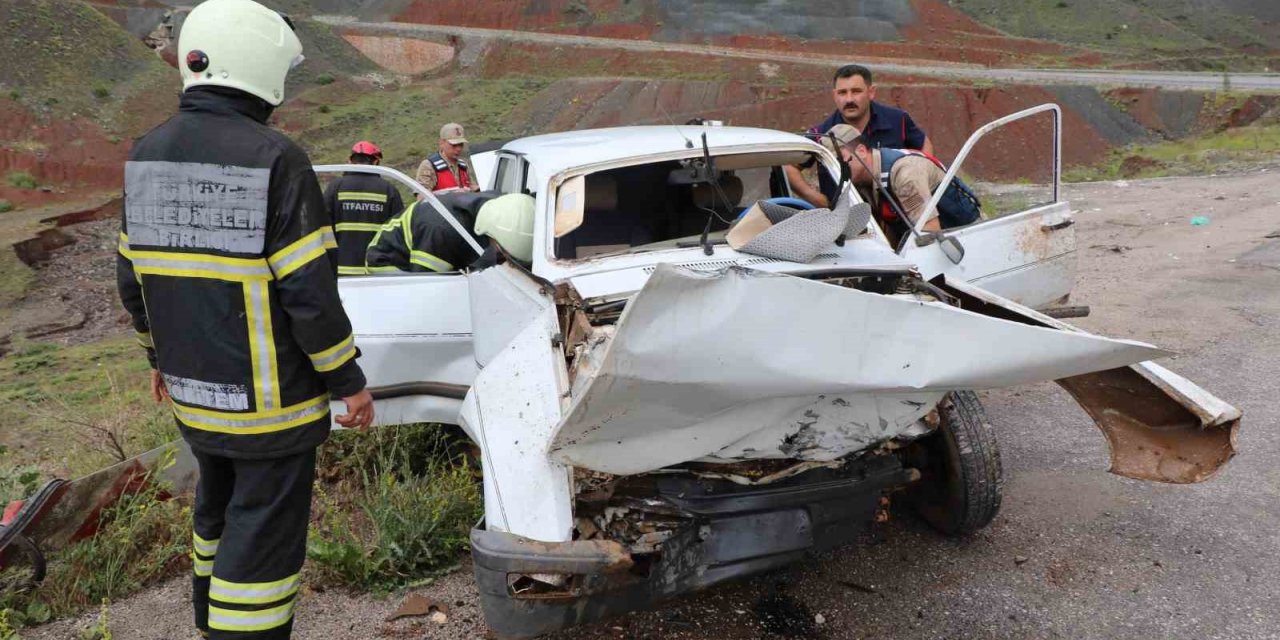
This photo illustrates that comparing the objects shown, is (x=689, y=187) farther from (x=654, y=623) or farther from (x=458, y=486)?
(x=654, y=623)

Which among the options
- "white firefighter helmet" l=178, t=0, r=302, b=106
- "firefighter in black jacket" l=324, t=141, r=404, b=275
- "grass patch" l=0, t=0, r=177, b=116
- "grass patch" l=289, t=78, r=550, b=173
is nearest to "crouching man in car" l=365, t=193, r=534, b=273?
"firefighter in black jacket" l=324, t=141, r=404, b=275

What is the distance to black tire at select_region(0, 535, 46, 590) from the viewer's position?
11.0 feet

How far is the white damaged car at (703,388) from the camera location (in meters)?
2.35

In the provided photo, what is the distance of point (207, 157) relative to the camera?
7.81 ft

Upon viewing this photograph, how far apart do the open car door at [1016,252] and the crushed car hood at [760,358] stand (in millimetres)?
1589

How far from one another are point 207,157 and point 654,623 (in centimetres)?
208

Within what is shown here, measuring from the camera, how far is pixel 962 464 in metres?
3.41

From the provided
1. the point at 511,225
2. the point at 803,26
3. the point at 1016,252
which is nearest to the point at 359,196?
the point at 511,225

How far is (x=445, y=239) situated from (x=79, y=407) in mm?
4984

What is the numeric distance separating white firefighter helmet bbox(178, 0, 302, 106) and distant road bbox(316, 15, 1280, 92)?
26104mm

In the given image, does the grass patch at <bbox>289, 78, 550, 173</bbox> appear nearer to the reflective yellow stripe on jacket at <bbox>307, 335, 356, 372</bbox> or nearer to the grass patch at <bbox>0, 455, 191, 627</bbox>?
the grass patch at <bbox>0, 455, 191, 627</bbox>

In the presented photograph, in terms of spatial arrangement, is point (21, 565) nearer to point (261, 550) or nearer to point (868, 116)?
A: point (261, 550)

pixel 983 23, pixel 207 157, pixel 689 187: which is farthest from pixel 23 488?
pixel 983 23

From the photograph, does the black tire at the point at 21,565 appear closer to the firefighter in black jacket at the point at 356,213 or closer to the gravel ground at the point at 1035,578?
the gravel ground at the point at 1035,578
